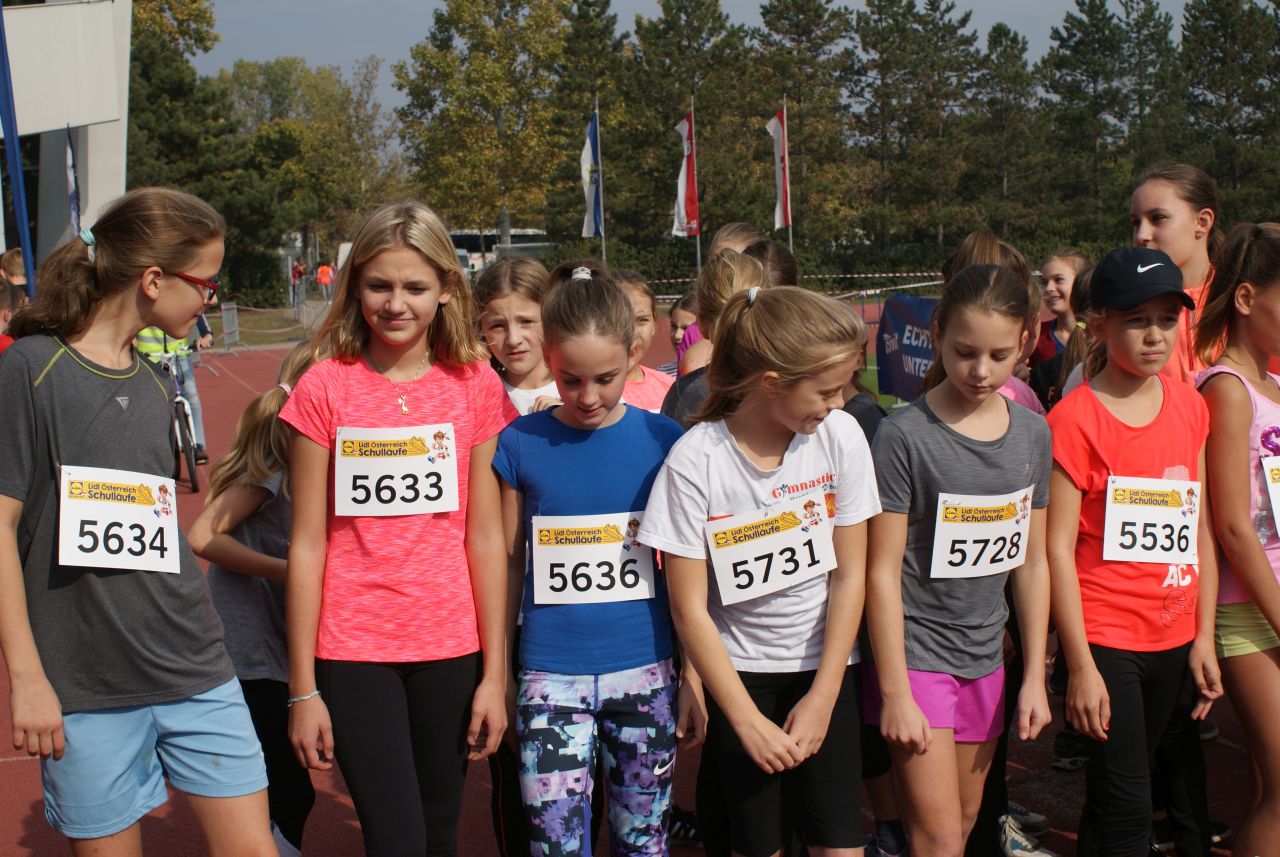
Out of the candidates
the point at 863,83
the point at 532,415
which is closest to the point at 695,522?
the point at 532,415

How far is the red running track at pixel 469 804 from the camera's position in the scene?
396 cm

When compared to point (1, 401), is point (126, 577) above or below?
below

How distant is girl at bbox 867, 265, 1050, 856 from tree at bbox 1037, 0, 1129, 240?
1888 inches

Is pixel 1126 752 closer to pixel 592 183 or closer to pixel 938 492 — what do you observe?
pixel 938 492

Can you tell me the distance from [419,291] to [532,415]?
0.41 m

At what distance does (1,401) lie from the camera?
2.44 m

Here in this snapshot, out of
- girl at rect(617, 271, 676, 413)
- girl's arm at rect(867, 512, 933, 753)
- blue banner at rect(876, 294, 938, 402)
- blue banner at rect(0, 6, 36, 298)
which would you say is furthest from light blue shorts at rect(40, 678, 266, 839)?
blue banner at rect(876, 294, 938, 402)

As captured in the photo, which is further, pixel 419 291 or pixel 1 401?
→ pixel 419 291

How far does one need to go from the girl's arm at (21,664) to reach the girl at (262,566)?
1.94 feet

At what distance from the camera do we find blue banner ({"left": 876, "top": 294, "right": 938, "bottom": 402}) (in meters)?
8.49

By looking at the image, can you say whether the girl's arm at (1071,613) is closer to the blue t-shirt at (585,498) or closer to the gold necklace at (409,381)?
the blue t-shirt at (585,498)

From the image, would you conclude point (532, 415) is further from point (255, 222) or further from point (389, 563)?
point (255, 222)

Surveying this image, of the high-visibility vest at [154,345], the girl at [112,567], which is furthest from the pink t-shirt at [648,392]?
the high-visibility vest at [154,345]

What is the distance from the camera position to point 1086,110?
158 feet
